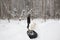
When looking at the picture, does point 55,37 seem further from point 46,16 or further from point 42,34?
point 46,16

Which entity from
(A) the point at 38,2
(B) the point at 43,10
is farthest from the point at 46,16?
(A) the point at 38,2

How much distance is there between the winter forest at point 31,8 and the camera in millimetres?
10094

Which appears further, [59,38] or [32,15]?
[32,15]

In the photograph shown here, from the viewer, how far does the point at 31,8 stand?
10.1 metres

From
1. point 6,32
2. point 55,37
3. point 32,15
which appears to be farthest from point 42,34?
point 32,15

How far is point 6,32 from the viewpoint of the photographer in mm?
6934

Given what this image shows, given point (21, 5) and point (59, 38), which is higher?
point (21, 5)

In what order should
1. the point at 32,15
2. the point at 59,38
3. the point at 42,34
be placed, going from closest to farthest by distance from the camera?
1. the point at 59,38
2. the point at 42,34
3. the point at 32,15

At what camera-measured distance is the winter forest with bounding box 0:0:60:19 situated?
10094mm

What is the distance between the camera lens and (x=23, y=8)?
10234 millimetres

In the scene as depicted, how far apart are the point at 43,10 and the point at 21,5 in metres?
1.53

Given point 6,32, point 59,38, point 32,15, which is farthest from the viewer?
point 32,15

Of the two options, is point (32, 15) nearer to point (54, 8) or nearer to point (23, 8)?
point (23, 8)

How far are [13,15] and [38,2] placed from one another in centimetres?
192
